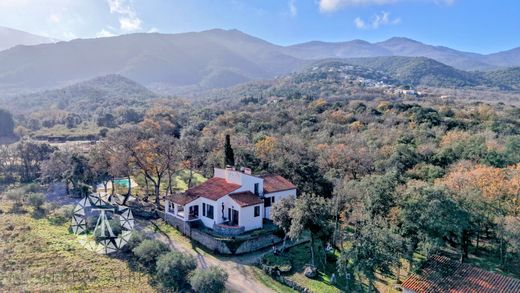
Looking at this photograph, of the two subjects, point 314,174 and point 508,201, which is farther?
point 314,174

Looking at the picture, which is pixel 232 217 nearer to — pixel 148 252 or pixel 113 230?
pixel 148 252

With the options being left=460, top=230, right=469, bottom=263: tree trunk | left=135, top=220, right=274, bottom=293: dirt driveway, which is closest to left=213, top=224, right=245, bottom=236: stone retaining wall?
left=135, top=220, right=274, bottom=293: dirt driveway

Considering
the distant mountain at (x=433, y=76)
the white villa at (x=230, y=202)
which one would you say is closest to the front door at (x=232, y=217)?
the white villa at (x=230, y=202)

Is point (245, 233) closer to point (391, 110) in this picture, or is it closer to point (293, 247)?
point (293, 247)

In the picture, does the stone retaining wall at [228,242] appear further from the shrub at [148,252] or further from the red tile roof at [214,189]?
the shrub at [148,252]

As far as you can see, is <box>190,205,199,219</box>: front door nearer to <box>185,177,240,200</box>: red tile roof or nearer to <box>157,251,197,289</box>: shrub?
<box>185,177,240,200</box>: red tile roof

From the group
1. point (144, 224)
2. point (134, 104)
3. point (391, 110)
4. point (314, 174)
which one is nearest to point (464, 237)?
point (314, 174)
